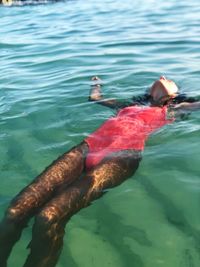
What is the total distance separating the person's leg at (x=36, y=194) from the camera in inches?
157

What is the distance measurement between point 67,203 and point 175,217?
3.35 ft

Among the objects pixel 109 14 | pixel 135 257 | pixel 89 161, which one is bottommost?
pixel 135 257

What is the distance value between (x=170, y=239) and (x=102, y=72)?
5563mm

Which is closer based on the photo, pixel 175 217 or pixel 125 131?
pixel 175 217

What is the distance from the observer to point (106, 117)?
6.70m

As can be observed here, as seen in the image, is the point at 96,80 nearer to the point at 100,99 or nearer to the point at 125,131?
the point at 100,99

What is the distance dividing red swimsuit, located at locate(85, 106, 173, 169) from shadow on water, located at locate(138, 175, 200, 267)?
1.52 ft

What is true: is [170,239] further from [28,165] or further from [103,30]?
[103,30]

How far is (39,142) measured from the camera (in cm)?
613

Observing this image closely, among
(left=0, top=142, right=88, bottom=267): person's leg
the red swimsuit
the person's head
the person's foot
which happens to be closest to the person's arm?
the person's foot

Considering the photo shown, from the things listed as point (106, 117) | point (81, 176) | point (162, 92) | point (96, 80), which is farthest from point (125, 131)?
point (96, 80)

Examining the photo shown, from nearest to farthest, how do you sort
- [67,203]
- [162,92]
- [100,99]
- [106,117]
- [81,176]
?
[67,203]
[81,176]
[162,92]
[106,117]
[100,99]

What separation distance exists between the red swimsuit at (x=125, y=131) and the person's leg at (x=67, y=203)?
0.52 ft

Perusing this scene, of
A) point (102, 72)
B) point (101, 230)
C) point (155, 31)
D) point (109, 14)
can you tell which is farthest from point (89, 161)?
point (109, 14)
